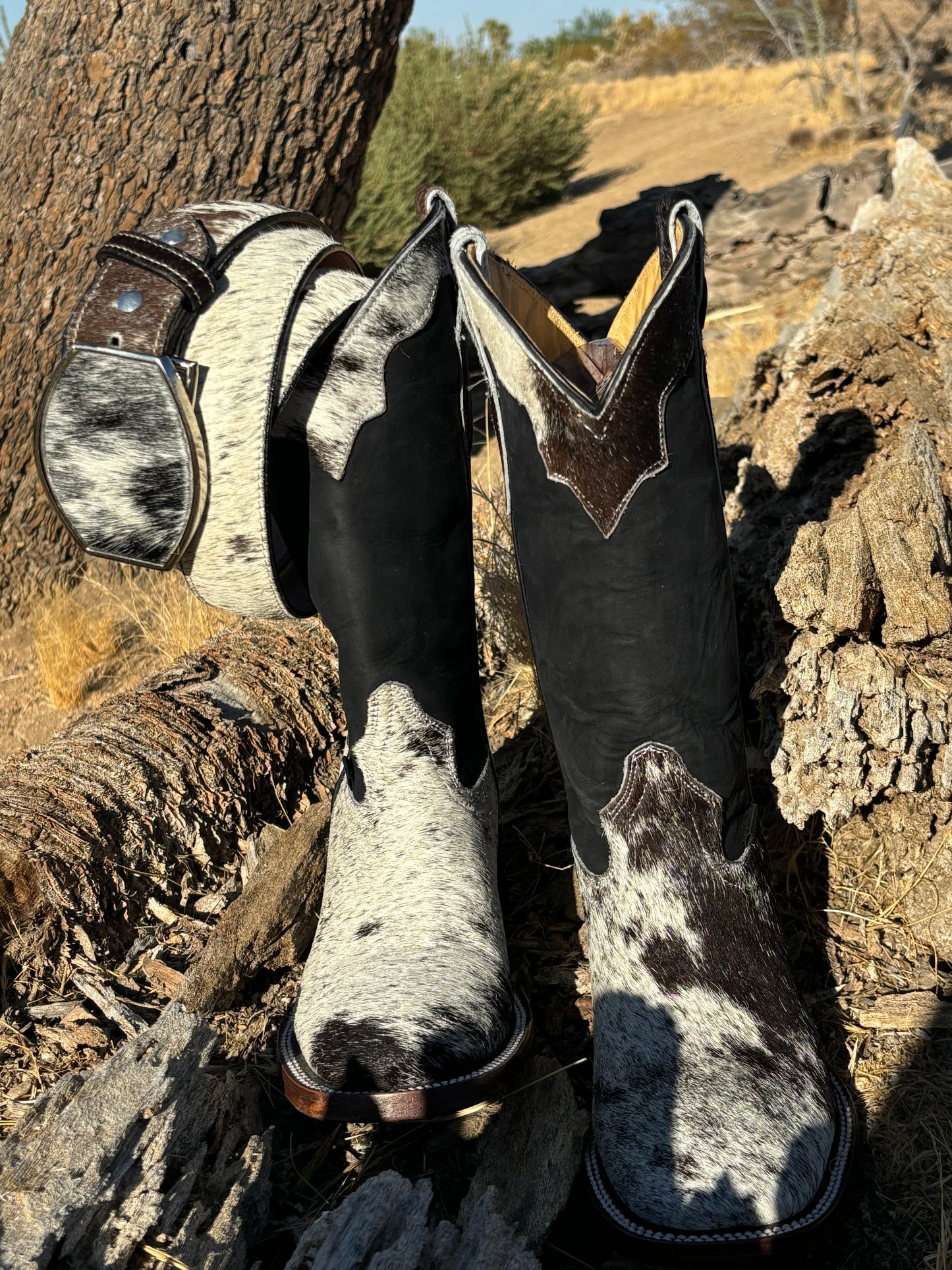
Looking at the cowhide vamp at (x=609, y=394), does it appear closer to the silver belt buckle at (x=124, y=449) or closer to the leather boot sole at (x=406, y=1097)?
the silver belt buckle at (x=124, y=449)

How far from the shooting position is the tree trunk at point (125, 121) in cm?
307

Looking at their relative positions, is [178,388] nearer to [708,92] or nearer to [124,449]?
[124,449]

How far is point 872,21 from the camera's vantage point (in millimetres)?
15227

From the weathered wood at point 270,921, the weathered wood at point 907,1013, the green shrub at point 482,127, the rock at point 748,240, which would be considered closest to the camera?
the weathered wood at point 907,1013

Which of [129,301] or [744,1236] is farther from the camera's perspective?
[129,301]

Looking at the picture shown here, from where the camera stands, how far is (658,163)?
44.7ft

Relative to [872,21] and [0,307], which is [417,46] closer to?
[872,21]

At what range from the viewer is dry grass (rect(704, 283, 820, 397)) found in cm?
487

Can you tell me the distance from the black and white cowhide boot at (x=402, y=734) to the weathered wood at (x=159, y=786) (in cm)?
41

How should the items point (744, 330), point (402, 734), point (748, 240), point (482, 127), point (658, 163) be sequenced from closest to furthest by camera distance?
1. point (402, 734)
2. point (744, 330)
3. point (748, 240)
4. point (482, 127)
5. point (658, 163)

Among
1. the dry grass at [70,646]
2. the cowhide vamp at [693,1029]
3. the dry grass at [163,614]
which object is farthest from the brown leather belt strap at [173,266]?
the dry grass at [70,646]

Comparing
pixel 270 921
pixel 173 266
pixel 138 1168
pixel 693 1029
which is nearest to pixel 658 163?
pixel 173 266

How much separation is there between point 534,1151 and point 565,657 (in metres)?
0.67

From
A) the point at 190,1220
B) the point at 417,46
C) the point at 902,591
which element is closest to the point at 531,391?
the point at 902,591
